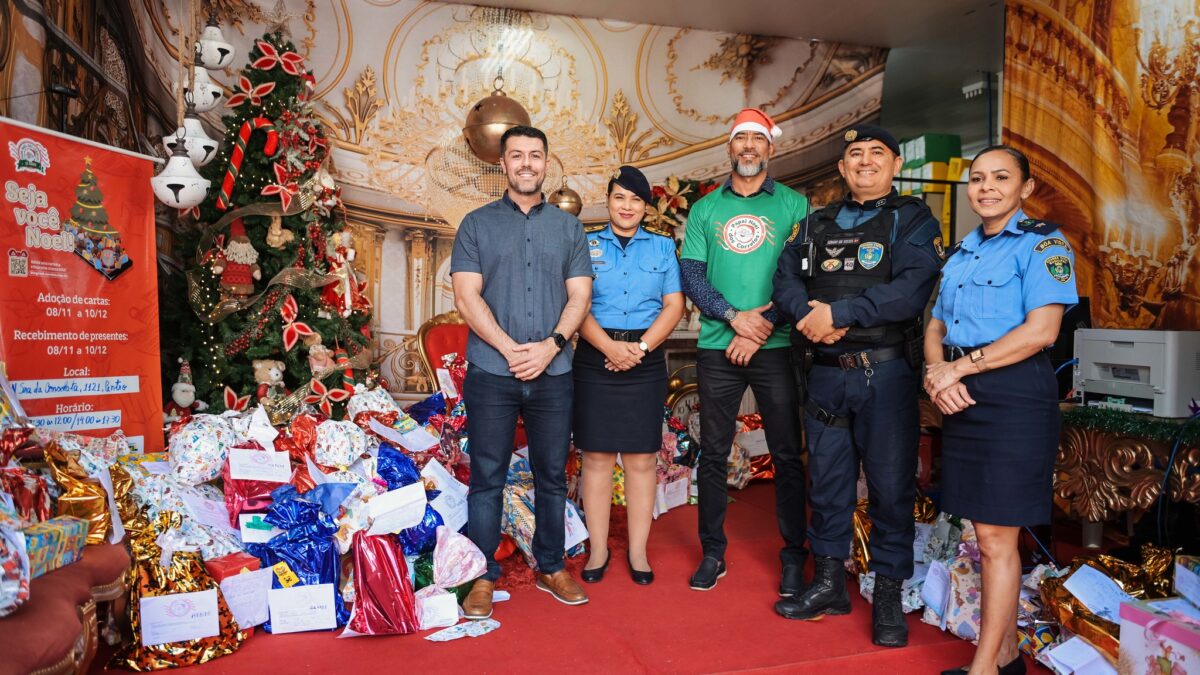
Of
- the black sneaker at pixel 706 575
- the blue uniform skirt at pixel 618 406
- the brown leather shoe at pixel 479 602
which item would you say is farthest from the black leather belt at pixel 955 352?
the brown leather shoe at pixel 479 602

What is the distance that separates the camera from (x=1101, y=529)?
3631mm

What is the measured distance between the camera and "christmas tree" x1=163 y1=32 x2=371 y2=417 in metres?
4.57

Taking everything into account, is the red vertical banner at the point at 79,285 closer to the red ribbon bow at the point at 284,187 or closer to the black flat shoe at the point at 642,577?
the red ribbon bow at the point at 284,187

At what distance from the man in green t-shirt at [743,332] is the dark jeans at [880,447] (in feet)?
0.95

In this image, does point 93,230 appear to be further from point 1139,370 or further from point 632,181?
point 1139,370

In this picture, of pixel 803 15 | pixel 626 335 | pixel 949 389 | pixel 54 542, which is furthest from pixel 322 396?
pixel 803 15

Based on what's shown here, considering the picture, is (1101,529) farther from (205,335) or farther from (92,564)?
(205,335)

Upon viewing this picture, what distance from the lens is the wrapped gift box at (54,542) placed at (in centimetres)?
179

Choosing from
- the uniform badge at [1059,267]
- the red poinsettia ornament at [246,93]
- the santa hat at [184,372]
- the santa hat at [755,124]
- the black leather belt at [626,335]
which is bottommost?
the santa hat at [184,372]

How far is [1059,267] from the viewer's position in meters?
2.20

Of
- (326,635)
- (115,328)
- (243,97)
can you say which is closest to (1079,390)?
(326,635)

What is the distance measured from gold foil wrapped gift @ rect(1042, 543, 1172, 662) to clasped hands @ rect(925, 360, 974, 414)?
78cm

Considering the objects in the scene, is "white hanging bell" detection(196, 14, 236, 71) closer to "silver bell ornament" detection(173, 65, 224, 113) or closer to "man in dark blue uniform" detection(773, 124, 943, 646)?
"silver bell ornament" detection(173, 65, 224, 113)

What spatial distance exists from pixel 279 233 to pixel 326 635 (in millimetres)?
2964
